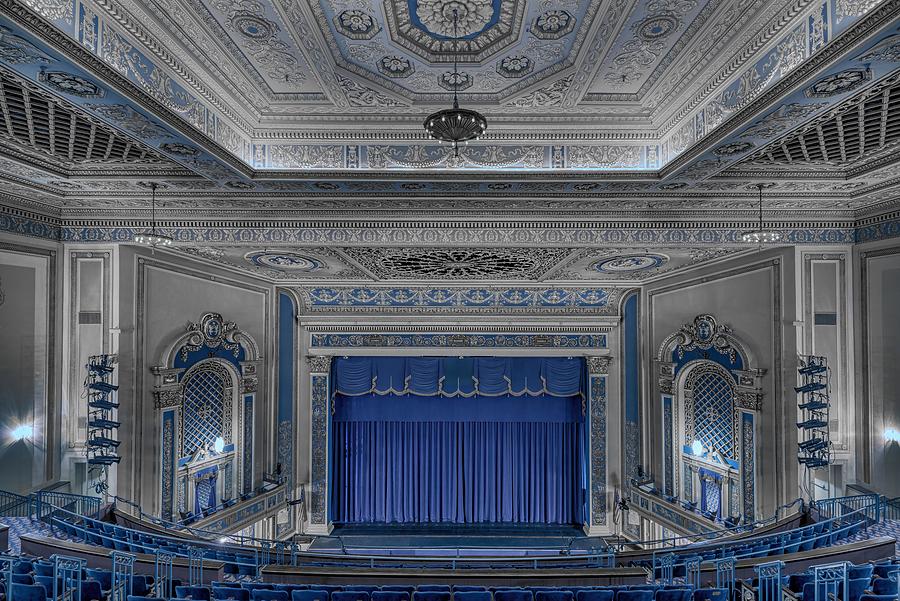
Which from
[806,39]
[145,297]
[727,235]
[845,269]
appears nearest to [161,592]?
[145,297]

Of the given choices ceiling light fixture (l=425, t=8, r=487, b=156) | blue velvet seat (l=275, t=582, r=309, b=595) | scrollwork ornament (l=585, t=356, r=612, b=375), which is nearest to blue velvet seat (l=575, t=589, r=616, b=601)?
blue velvet seat (l=275, t=582, r=309, b=595)

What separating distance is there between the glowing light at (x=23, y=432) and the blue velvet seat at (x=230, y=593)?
5.37m

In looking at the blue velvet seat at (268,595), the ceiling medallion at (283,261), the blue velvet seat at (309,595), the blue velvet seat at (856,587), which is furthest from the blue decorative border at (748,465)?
the ceiling medallion at (283,261)

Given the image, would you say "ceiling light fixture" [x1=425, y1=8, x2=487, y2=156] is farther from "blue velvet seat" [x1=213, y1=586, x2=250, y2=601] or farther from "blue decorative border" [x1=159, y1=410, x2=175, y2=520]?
"blue decorative border" [x1=159, y1=410, x2=175, y2=520]

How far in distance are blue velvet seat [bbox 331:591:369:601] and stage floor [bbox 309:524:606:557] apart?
870 cm

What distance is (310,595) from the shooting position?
17.2ft

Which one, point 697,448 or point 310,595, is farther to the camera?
point 697,448

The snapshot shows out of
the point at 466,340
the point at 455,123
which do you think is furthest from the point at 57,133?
the point at 466,340

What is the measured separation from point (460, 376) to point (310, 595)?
10.1 metres

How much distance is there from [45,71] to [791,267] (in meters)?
10.6

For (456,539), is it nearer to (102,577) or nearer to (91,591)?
(102,577)

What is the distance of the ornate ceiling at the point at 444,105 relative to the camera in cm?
449

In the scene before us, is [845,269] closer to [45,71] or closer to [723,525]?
[723,525]

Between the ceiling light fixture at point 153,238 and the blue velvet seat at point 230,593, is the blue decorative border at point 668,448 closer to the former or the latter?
the blue velvet seat at point 230,593
